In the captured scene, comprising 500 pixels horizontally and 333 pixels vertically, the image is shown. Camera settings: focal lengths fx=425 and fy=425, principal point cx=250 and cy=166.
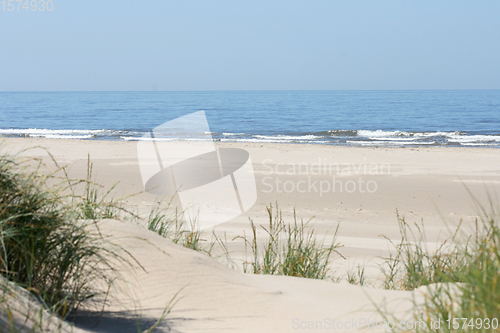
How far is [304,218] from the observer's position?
779cm

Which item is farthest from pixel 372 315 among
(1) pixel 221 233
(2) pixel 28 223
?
(1) pixel 221 233

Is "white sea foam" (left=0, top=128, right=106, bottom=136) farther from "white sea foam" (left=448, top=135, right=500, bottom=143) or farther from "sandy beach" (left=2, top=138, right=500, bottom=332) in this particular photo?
"white sea foam" (left=448, top=135, right=500, bottom=143)

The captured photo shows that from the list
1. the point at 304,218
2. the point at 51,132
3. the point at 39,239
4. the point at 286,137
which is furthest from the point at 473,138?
the point at 39,239

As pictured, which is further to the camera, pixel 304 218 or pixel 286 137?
pixel 286 137

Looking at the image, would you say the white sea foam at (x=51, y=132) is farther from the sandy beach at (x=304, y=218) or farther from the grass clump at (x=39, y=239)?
the grass clump at (x=39, y=239)

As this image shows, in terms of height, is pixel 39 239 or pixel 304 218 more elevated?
pixel 39 239

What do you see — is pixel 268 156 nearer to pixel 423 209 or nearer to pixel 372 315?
pixel 423 209

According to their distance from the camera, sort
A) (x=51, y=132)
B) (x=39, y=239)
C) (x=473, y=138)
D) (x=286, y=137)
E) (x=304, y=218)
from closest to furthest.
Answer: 1. (x=39, y=239)
2. (x=304, y=218)
3. (x=473, y=138)
4. (x=286, y=137)
5. (x=51, y=132)

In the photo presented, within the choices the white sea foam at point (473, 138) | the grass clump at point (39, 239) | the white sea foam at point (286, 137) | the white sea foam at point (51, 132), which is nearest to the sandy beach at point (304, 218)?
the grass clump at point (39, 239)

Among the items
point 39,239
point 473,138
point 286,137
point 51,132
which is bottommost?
point 51,132

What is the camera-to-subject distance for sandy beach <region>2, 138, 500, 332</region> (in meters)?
3.05

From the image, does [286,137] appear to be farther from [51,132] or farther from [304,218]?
Answer: [304,218]

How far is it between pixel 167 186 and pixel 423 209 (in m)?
5.81

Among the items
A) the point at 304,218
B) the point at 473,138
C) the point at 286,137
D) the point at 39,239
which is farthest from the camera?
the point at 286,137
